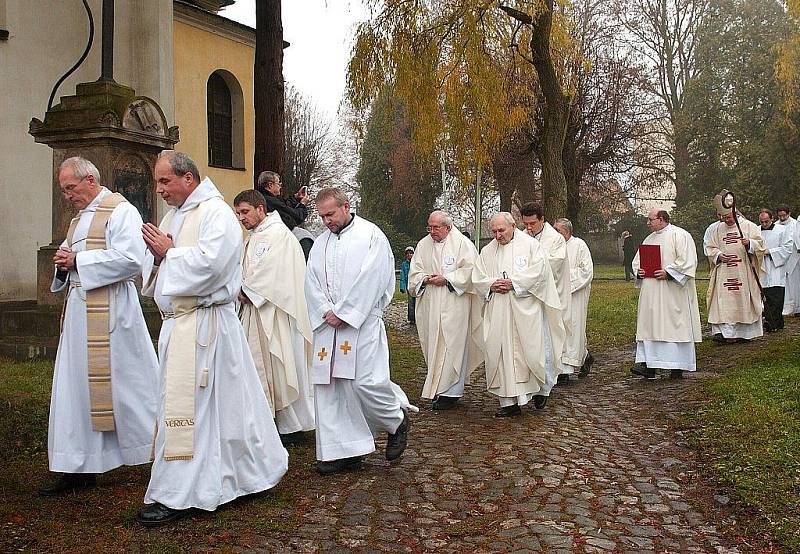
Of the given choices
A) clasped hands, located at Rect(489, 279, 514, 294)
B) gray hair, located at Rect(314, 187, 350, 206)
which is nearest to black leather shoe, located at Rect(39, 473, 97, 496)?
gray hair, located at Rect(314, 187, 350, 206)

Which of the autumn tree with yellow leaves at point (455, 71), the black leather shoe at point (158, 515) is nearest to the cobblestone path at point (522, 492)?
the black leather shoe at point (158, 515)

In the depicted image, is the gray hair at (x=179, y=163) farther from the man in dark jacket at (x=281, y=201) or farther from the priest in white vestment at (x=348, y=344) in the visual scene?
the man in dark jacket at (x=281, y=201)

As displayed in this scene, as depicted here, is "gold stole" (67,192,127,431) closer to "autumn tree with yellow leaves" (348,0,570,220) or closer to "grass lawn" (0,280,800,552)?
"grass lawn" (0,280,800,552)

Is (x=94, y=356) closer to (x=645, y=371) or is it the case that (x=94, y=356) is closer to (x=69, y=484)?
(x=69, y=484)

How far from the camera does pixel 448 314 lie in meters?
9.16

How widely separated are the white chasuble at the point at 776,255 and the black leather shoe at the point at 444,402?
7.73 metres

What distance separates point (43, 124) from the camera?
11039mm

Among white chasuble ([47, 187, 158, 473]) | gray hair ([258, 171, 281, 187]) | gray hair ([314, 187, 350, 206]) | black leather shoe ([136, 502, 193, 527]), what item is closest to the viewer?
black leather shoe ([136, 502, 193, 527])

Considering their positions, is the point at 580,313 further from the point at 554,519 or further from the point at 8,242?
the point at 8,242

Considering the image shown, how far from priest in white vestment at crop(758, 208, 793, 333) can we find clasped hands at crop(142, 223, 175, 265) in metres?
11.4

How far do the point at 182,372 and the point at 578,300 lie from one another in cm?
717

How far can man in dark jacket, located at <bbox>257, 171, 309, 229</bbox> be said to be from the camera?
339 inches

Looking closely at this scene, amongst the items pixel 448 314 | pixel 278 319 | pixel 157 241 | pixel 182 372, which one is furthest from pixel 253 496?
pixel 448 314

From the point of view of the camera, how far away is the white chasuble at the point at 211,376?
5.30 meters
